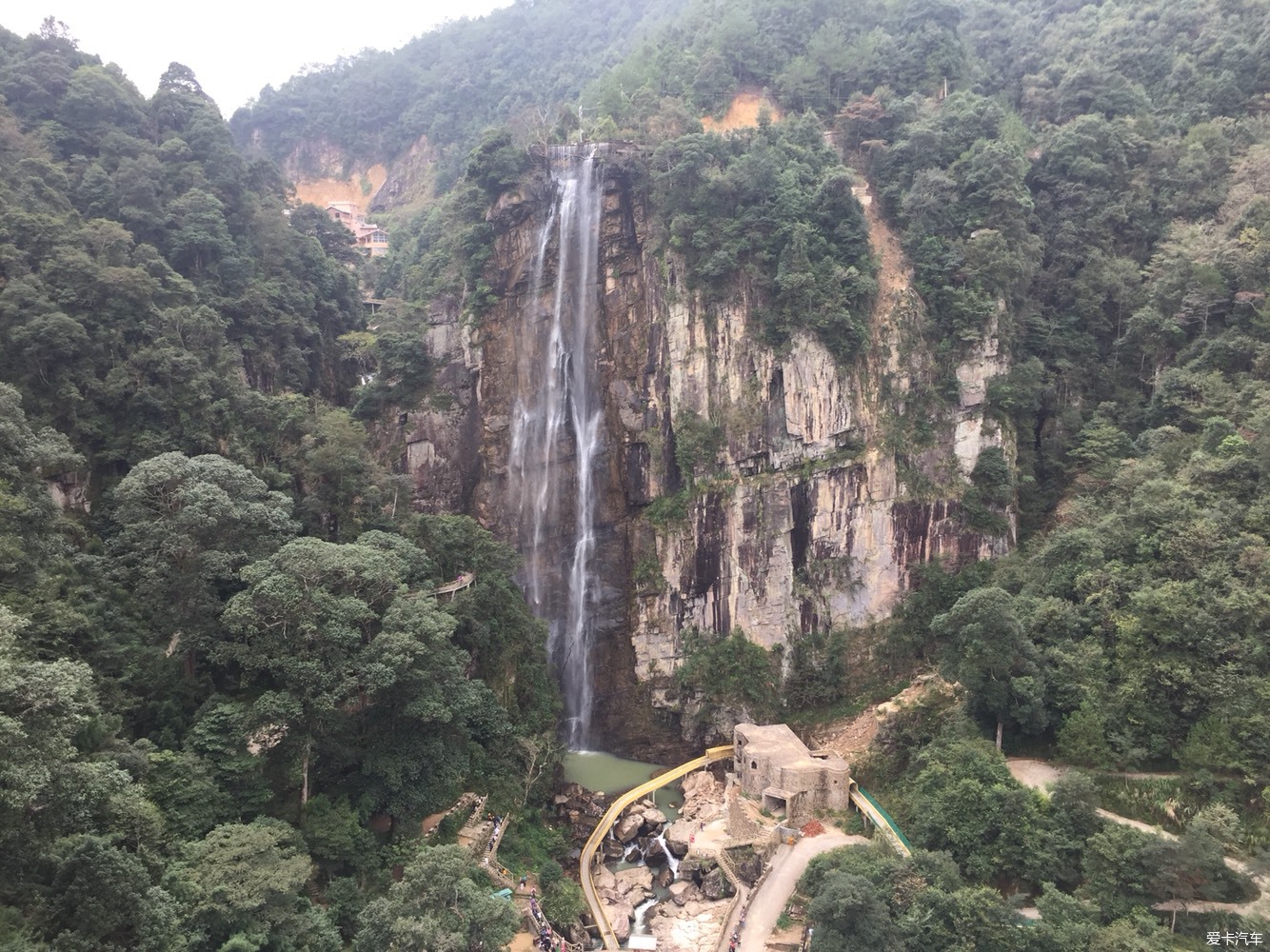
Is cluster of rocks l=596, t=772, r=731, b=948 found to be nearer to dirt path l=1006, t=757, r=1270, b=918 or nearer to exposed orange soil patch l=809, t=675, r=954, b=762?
exposed orange soil patch l=809, t=675, r=954, b=762

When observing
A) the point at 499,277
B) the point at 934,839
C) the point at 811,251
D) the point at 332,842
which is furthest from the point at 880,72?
the point at 332,842

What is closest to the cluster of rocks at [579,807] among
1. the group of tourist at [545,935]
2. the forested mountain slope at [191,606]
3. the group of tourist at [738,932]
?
the forested mountain slope at [191,606]

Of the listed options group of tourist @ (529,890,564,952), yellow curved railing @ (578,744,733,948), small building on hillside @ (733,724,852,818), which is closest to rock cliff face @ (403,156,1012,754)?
yellow curved railing @ (578,744,733,948)

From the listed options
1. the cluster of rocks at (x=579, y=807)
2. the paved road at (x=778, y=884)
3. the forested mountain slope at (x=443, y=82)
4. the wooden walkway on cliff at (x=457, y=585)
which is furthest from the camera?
the forested mountain slope at (x=443, y=82)

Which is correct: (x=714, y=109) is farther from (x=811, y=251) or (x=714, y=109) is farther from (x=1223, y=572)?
(x=1223, y=572)

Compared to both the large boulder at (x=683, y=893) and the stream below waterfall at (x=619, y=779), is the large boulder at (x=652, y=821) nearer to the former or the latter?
the stream below waterfall at (x=619, y=779)
